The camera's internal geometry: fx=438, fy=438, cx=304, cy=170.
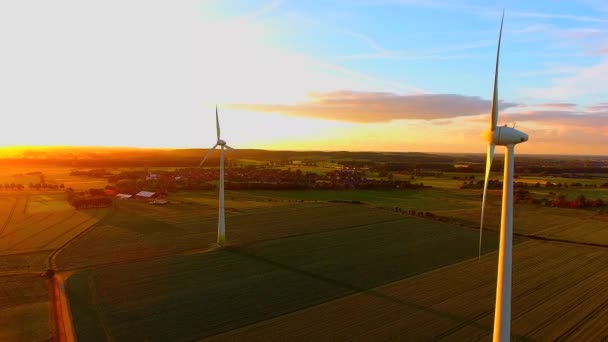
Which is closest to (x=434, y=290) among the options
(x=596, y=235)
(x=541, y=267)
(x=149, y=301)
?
(x=541, y=267)

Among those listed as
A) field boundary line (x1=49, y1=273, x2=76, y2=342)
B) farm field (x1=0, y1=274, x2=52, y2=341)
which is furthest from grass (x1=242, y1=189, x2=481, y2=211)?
farm field (x1=0, y1=274, x2=52, y2=341)

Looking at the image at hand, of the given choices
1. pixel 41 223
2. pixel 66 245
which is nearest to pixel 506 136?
pixel 66 245

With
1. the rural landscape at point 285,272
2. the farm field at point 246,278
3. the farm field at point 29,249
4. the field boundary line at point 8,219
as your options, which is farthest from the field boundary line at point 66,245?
the field boundary line at point 8,219

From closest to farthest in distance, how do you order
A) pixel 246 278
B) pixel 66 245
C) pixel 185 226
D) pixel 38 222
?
pixel 246 278 < pixel 66 245 < pixel 38 222 < pixel 185 226

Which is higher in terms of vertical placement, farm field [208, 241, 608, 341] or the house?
the house

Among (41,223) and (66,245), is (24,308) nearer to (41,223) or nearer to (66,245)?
(66,245)

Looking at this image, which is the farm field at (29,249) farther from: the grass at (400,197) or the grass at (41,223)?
the grass at (400,197)

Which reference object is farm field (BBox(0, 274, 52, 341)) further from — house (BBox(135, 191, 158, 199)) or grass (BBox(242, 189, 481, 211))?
grass (BBox(242, 189, 481, 211))
